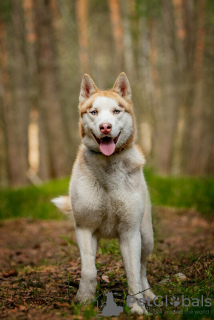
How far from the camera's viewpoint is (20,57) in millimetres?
13914

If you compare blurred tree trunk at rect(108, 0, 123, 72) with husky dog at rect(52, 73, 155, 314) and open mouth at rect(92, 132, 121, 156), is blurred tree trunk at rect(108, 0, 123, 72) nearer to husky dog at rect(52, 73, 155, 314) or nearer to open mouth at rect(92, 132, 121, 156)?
husky dog at rect(52, 73, 155, 314)

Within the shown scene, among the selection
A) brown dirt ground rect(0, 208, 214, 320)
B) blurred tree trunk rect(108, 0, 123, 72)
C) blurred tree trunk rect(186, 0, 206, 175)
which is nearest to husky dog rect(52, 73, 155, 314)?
brown dirt ground rect(0, 208, 214, 320)

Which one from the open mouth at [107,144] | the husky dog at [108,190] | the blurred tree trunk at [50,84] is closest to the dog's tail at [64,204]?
the husky dog at [108,190]

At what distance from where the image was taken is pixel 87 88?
3910 millimetres

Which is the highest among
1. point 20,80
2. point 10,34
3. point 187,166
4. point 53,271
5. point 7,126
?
point 10,34

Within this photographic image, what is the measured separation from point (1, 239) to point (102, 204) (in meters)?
3.92

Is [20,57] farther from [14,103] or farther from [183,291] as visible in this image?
[183,291]

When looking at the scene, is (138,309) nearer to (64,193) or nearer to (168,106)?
(64,193)

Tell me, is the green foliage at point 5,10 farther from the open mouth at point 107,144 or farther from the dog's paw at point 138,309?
the dog's paw at point 138,309

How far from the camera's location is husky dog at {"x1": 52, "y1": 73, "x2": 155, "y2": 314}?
3.46 meters

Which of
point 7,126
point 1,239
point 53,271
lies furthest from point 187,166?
point 53,271

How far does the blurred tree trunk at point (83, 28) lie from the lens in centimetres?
1656

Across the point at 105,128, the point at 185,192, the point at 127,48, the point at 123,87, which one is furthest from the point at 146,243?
the point at 127,48

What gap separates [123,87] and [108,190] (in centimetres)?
109
